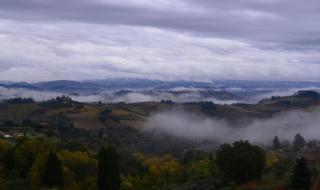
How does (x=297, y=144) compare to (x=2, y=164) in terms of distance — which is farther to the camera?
(x=297, y=144)

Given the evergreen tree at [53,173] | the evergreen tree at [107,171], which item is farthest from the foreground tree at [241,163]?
the evergreen tree at [53,173]

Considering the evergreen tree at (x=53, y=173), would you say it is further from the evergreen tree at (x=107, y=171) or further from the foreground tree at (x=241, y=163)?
the foreground tree at (x=241, y=163)

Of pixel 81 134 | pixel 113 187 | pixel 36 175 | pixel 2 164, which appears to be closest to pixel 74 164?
pixel 2 164

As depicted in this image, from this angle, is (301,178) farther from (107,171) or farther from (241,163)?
(107,171)

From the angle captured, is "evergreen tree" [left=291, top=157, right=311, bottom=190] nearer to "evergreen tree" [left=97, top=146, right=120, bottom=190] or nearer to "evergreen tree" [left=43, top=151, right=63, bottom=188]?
"evergreen tree" [left=97, top=146, right=120, bottom=190]

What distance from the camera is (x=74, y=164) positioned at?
303 ft

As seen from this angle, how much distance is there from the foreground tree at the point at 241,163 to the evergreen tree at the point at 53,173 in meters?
21.3

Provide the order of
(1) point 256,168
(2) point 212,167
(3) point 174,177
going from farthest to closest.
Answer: (3) point 174,177 < (2) point 212,167 < (1) point 256,168

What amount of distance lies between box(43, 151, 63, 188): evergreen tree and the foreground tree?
837 inches

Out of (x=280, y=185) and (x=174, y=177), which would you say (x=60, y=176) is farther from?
(x=280, y=185)

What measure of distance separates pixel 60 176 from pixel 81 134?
98585 millimetres

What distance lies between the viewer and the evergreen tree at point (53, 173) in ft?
244

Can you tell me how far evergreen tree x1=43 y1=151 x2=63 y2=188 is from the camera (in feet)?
244

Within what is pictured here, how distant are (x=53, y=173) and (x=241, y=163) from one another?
82.3 feet
